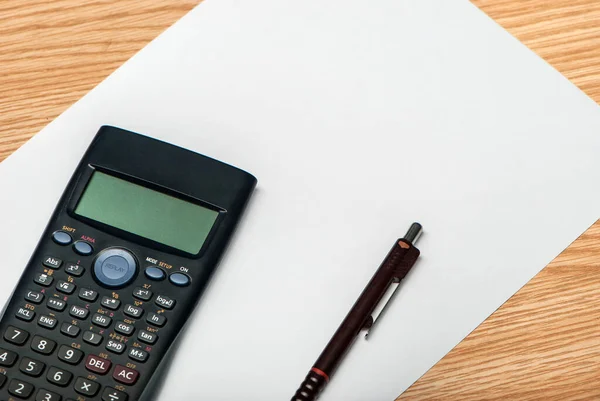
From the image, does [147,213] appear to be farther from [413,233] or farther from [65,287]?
[413,233]

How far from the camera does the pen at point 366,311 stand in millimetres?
419

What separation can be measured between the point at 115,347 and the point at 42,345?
0.14 ft

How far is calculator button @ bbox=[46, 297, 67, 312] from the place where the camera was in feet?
1.38

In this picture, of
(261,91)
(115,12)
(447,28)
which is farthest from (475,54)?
(115,12)

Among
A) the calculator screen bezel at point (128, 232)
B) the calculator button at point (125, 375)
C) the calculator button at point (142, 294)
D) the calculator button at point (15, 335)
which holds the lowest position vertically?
the calculator button at point (15, 335)

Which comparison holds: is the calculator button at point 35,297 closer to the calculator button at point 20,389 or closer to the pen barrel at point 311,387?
the calculator button at point 20,389

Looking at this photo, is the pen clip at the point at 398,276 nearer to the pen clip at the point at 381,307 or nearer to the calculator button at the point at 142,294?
the pen clip at the point at 381,307

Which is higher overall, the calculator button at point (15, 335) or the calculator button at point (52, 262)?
the calculator button at point (52, 262)

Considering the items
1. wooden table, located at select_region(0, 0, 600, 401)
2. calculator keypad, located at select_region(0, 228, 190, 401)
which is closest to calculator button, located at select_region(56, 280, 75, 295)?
calculator keypad, located at select_region(0, 228, 190, 401)

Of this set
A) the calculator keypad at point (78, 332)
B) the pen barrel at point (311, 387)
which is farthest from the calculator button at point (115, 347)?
the pen barrel at point (311, 387)

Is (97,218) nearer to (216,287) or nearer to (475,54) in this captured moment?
(216,287)

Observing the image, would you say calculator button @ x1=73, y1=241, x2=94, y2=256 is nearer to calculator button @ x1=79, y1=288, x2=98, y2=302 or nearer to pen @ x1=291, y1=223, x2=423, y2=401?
calculator button @ x1=79, y1=288, x2=98, y2=302

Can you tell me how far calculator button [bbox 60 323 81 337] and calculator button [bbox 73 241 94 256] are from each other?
0.04m

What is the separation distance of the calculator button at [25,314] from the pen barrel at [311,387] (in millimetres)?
160
